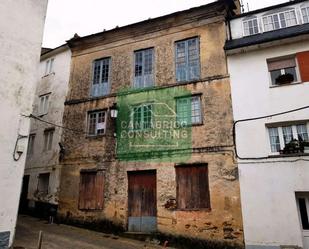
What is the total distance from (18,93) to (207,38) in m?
8.59

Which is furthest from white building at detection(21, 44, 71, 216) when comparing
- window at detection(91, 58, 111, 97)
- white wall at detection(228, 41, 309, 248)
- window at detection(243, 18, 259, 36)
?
window at detection(243, 18, 259, 36)

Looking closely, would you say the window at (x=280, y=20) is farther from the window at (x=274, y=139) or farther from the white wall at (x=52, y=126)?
the white wall at (x=52, y=126)

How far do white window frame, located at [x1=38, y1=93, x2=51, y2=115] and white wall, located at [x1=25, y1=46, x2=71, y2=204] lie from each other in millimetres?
212

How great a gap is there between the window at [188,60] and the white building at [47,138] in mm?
6889


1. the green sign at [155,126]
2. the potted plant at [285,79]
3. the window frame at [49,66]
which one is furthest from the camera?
the window frame at [49,66]

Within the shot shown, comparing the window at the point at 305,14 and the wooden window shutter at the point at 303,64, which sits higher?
the window at the point at 305,14

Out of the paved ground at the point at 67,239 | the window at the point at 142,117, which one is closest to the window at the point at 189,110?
the window at the point at 142,117

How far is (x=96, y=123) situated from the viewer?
1466 cm

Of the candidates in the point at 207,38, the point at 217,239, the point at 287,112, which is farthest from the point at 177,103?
the point at 217,239

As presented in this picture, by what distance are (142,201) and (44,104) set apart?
9.27 metres

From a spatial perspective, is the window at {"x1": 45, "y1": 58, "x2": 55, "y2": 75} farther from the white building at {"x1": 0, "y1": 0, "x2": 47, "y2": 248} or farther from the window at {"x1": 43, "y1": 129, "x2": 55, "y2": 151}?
the white building at {"x1": 0, "y1": 0, "x2": 47, "y2": 248}

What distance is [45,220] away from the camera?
47.3ft

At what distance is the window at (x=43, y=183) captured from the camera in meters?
15.5

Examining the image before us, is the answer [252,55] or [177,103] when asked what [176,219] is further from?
[252,55]
